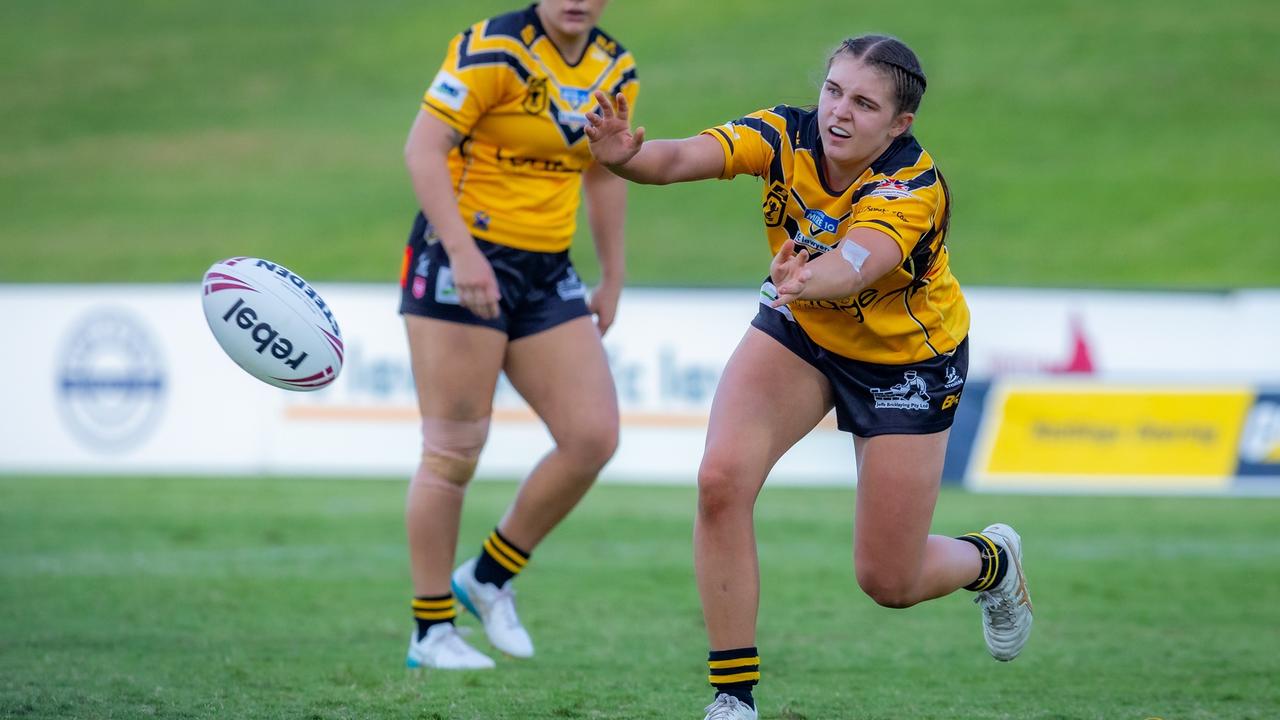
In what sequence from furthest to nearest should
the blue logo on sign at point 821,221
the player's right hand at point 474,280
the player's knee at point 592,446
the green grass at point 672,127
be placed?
the green grass at point 672,127, the player's knee at point 592,446, the player's right hand at point 474,280, the blue logo on sign at point 821,221

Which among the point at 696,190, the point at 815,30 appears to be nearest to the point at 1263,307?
the point at 696,190

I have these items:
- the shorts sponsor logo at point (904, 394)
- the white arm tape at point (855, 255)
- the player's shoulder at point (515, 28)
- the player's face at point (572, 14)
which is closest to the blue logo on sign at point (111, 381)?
the player's shoulder at point (515, 28)

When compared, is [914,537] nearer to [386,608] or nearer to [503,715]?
[503,715]

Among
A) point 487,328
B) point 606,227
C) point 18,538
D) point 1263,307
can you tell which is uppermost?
point 1263,307

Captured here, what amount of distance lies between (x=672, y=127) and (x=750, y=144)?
2011 centimetres

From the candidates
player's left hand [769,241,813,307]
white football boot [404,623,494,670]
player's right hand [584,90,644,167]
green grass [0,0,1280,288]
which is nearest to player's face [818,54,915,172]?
player's left hand [769,241,813,307]

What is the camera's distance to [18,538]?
7922 mm

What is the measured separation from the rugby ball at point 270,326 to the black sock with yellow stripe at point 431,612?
871 millimetres

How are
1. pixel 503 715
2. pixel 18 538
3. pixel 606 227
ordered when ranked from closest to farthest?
pixel 503 715 < pixel 606 227 < pixel 18 538

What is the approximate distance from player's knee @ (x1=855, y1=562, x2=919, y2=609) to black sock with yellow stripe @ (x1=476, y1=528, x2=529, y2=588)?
4.83ft

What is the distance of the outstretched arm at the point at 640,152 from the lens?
3729 mm

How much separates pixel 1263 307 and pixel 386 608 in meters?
7.39

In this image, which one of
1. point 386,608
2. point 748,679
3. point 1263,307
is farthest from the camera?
point 1263,307

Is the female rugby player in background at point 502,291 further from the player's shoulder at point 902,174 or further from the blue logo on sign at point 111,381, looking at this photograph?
the blue logo on sign at point 111,381
